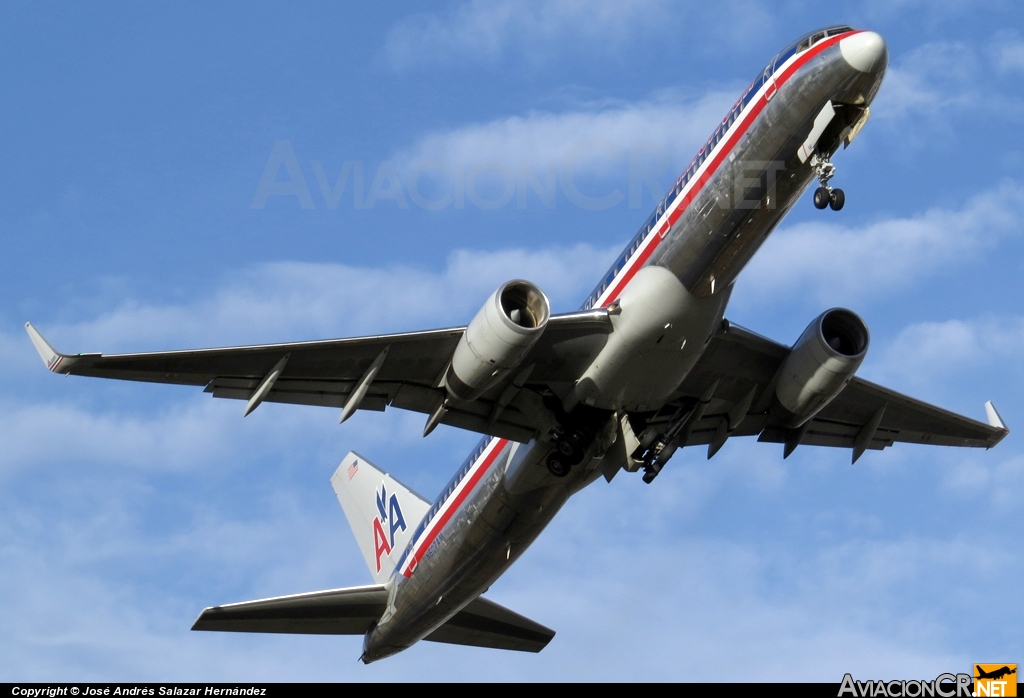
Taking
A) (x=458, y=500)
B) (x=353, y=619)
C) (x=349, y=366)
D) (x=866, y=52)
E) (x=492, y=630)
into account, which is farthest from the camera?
(x=492, y=630)

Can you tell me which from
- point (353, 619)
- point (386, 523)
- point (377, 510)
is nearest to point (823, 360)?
point (353, 619)

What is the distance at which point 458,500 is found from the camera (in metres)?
31.8

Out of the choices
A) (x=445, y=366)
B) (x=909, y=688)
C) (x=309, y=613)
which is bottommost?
(x=909, y=688)

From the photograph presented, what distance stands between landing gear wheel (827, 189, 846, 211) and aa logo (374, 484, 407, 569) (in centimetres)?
1711

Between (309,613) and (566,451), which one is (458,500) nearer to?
(566,451)

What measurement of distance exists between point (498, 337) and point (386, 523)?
13.8 meters

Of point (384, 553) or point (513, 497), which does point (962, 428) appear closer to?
point (513, 497)

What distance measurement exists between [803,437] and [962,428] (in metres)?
4.22

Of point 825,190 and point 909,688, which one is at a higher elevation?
point 825,190

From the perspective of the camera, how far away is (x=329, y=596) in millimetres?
33688

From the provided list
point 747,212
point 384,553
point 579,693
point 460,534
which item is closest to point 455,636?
point 384,553

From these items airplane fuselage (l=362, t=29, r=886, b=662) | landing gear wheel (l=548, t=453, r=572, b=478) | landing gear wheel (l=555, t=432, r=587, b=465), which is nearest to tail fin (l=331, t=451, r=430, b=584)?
airplane fuselage (l=362, t=29, r=886, b=662)

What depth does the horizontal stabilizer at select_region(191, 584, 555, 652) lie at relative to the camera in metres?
32.0

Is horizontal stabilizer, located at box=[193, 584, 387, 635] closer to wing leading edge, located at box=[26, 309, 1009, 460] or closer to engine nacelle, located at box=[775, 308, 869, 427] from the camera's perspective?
wing leading edge, located at box=[26, 309, 1009, 460]
